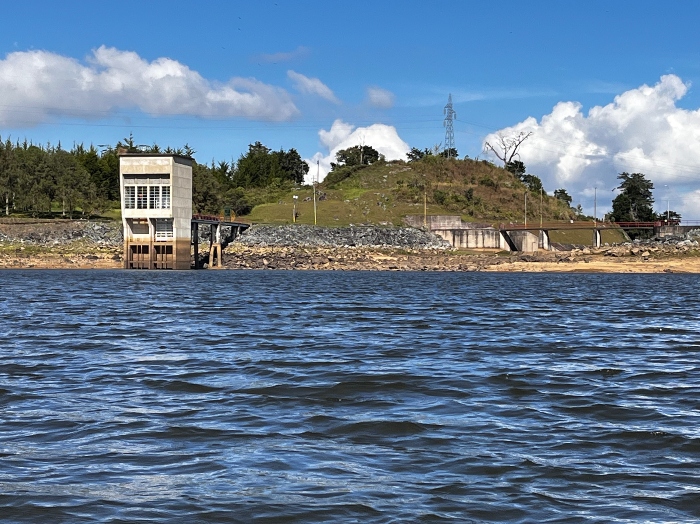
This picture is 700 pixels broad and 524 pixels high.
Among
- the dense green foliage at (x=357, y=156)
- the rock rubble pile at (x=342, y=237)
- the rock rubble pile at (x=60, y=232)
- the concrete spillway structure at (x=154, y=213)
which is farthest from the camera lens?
the dense green foliage at (x=357, y=156)

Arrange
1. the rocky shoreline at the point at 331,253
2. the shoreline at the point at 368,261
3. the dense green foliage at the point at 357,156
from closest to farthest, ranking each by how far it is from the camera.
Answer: the shoreline at the point at 368,261 < the rocky shoreline at the point at 331,253 < the dense green foliage at the point at 357,156

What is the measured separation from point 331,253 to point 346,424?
310 ft

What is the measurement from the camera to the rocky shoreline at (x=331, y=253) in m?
101

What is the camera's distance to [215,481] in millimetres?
10711

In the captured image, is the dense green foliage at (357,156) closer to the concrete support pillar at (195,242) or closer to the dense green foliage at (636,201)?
the dense green foliage at (636,201)

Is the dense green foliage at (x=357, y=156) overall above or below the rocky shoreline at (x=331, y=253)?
above

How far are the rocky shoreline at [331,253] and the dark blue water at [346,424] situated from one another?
7265cm

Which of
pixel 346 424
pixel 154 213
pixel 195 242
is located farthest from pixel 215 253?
pixel 346 424

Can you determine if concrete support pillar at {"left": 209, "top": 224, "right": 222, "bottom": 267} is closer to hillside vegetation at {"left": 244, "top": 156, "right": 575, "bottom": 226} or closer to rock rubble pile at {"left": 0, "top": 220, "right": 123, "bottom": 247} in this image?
rock rubble pile at {"left": 0, "top": 220, "right": 123, "bottom": 247}

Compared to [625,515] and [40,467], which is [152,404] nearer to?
[40,467]

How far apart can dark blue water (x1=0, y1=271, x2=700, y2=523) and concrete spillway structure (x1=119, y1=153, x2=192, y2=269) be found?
65.1 m

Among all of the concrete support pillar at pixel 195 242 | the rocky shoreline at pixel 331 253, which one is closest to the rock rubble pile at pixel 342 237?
the rocky shoreline at pixel 331 253

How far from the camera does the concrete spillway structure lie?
9456 centimetres

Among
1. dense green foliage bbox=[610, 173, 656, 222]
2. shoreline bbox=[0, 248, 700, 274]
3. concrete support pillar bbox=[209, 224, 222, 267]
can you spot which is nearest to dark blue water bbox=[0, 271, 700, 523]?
concrete support pillar bbox=[209, 224, 222, 267]
